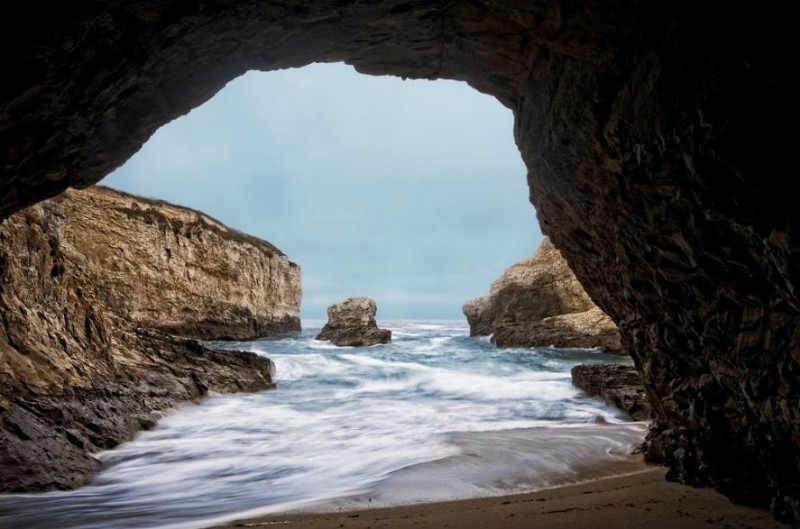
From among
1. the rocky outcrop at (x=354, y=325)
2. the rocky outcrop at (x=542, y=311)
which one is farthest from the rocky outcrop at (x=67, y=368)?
the rocky outcrop at (x=542, y=311)

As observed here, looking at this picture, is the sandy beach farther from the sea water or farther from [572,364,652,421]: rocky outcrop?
[572,364,652,421]: rocky outcrop

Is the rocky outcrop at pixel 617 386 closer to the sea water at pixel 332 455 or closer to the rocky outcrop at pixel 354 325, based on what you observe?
the sea water at pixel 332 455

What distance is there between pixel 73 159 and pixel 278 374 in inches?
434

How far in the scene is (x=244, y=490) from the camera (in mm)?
4641

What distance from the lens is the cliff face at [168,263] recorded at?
21812 mm

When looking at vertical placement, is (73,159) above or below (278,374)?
above

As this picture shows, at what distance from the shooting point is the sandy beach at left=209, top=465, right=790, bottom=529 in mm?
2869

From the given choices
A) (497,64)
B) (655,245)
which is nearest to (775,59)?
(655,245)

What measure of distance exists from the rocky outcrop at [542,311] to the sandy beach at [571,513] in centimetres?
1896

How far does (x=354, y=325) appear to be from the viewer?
2603 cm

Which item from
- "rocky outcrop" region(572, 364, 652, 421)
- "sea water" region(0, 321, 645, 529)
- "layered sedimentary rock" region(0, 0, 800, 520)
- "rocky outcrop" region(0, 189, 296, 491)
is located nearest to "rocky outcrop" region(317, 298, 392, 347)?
"rocky outcrop" region(0, 189, 296, 491)

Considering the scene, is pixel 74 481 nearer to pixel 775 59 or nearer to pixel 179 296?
pixel 775 59

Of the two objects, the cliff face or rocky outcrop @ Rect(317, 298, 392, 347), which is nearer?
the cliff face

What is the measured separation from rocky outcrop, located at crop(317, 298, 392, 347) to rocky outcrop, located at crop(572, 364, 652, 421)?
1576cm
